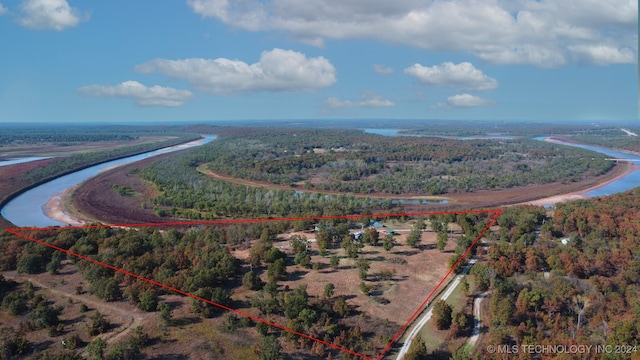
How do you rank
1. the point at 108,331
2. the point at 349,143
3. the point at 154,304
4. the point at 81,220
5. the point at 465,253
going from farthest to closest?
the point at 349,143 → the point at 81,220 → the point at 465,253 → the point at 154,304 → the point at 108,331

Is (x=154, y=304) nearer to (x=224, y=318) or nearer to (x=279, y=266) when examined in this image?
(x=224, y=318)

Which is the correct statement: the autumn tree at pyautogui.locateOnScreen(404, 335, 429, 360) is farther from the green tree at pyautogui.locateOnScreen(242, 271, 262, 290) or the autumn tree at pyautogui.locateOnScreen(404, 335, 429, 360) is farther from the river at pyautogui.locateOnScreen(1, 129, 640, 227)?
the river at pyautogui.locateOnScreen(1, 129, 640, 227)

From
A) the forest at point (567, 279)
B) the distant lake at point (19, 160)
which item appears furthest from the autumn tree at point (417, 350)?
the distant lake at point (19, 160)

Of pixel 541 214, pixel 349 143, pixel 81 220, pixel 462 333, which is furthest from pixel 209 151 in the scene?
pixel 462 333

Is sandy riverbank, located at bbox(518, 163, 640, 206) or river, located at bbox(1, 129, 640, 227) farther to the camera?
sandy riverbank, located at bbox(518, 163, 640, 206)

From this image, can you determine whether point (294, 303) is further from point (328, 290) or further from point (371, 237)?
point (371, 237)

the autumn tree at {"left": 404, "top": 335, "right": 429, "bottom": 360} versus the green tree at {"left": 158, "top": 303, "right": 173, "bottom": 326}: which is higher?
the green tree at {"left": 158, "top": 303, "right": 173, "bottom": 326}

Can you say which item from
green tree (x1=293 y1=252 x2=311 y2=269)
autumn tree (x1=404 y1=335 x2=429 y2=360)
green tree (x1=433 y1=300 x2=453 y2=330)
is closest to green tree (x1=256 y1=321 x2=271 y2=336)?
autumn tree (x1=404 y1=335 x2=429 y2=360)
